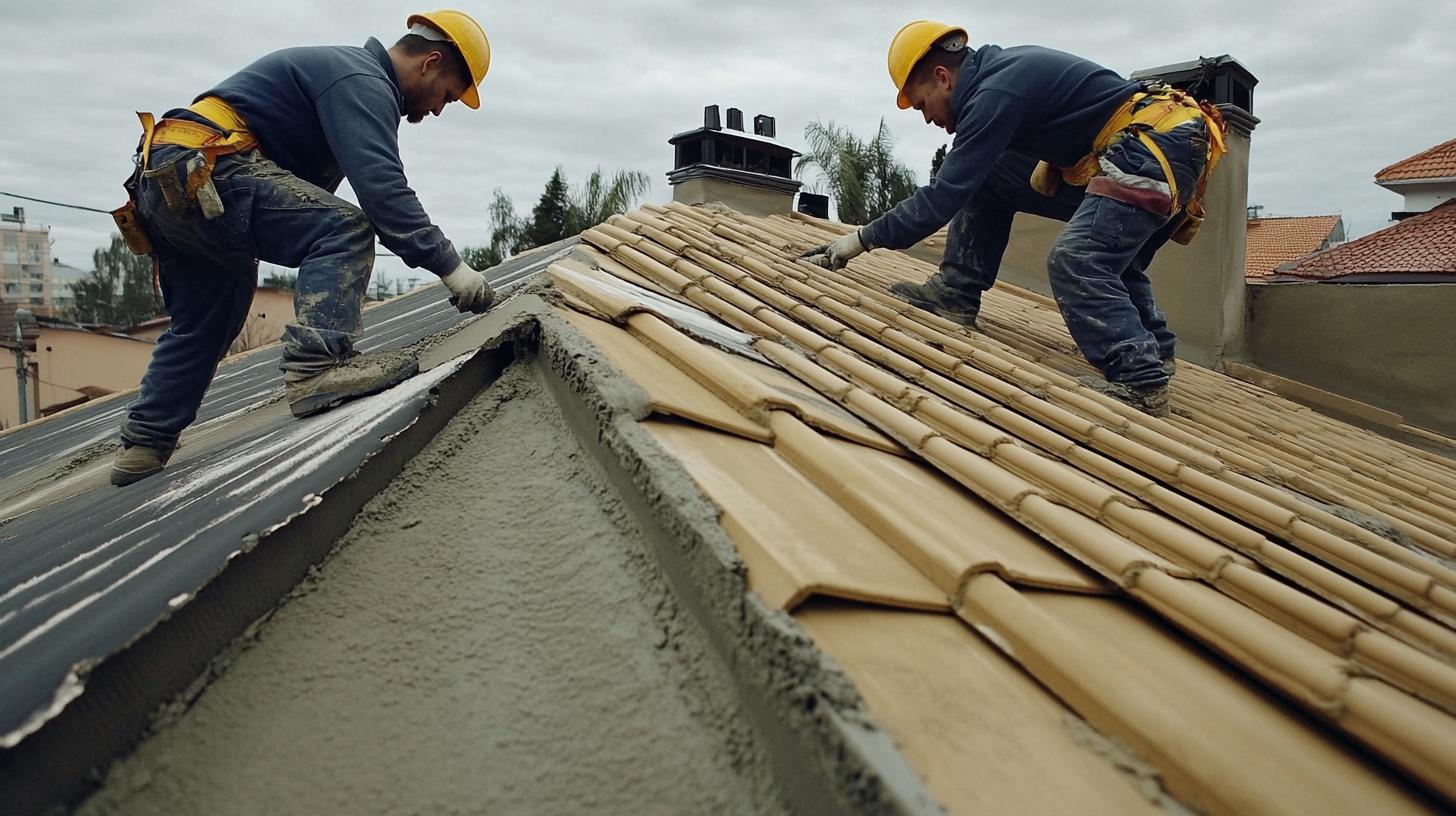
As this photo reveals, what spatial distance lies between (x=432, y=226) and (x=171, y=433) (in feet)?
4.40

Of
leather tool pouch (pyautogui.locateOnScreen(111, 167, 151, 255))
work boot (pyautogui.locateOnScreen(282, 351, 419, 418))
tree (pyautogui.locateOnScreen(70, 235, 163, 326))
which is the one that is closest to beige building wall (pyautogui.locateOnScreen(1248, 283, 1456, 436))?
work boot (pyautogui.locateOnScreen(282, 351, 419, 418))

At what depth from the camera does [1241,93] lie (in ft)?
22.7

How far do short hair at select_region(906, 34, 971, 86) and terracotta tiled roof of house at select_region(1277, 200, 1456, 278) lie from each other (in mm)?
10028

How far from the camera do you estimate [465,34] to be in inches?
112

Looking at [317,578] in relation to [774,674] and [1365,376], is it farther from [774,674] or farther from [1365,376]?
[1365,376]

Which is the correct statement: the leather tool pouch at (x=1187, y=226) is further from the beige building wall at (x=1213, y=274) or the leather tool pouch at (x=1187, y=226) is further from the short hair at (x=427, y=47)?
the short hair at (x=427, y=47)

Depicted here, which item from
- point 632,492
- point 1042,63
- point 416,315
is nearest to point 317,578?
point 632,492

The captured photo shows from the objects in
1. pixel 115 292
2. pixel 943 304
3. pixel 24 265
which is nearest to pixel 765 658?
pixel 943 304

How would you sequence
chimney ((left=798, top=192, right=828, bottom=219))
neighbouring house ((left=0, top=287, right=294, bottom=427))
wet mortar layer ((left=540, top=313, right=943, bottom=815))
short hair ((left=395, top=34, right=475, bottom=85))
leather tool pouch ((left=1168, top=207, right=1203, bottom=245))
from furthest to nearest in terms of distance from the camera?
1. neighbouring house ((left=0, top=287, right=294, bottom=427))
2. chimney ((left=798, top=192, right=828, bottom=219))
3. leather tool pouch ((left=1168, top=207, right=1203, bottom=245))
4. short hair ((left=395, top=34, right=475, bottom=85))
5. wet mortar layer ((left=540, top=313, right=943, bottom=815))

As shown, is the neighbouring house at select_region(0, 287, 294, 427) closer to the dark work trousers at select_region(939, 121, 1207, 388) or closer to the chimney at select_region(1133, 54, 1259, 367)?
the chimney at select_region(1133, 54, 1259, 367)

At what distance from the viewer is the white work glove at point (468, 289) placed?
2621 mm

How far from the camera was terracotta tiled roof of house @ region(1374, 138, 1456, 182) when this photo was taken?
1599cm

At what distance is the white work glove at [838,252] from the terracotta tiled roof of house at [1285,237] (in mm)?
21919

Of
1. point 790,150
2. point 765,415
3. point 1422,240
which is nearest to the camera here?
point 765,415
